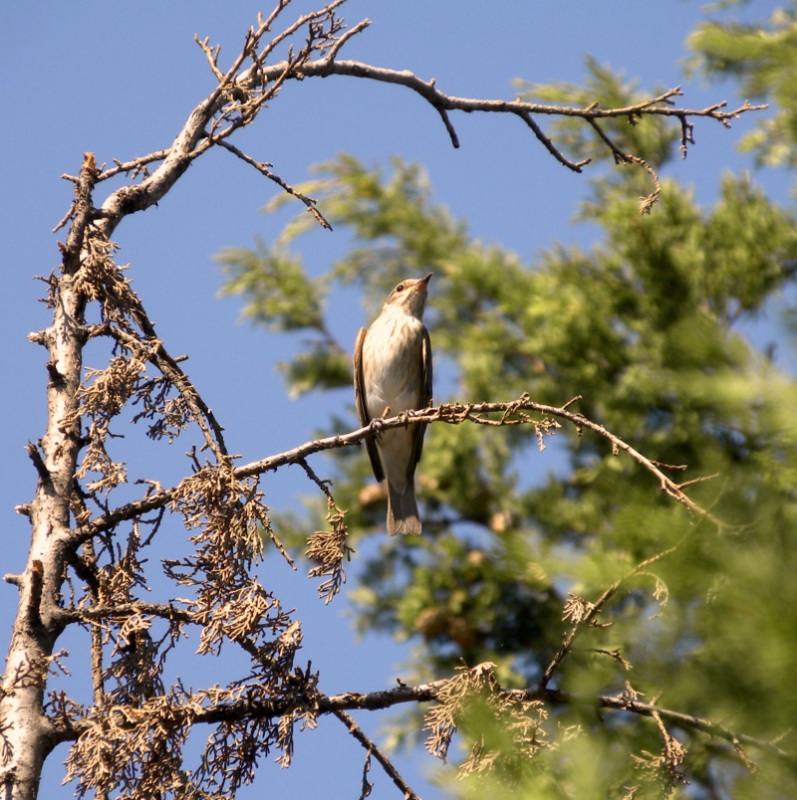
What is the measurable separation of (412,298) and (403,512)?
5.66 feet

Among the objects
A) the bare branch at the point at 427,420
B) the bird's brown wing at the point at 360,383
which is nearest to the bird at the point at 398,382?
the bird's brown wing at the point at 360,383

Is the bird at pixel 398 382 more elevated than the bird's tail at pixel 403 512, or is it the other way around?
the bird at pixel 398 382

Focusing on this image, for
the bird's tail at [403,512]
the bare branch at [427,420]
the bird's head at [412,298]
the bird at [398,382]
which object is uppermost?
the bird's head at [412,298]

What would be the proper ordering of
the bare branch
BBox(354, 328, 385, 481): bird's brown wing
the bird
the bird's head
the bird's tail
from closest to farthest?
the bare branch → the bird's tail → the bird → BBox(354, 328, 385, 481): bird's brown wing → the bird's head

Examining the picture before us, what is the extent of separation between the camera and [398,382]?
297 inches

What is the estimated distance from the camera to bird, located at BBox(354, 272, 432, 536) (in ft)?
23.4

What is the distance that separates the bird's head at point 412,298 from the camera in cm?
787

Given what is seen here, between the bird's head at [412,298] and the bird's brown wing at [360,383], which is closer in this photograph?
the bird's brown wing at [360,383]

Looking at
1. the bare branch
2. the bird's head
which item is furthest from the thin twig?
the bird's head

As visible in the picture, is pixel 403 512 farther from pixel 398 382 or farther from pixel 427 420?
pixel 427 420

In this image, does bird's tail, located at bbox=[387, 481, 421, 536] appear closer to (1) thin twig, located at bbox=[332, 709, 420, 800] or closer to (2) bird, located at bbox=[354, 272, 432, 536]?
(2) bird, located at bbox=[354, 272, 432, 536]

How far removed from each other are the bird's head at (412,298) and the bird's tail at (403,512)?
147cm

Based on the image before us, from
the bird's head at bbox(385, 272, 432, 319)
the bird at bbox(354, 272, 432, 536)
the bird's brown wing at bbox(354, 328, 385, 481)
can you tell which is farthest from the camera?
the bird's head at bbox(385, 272, 432, 319)

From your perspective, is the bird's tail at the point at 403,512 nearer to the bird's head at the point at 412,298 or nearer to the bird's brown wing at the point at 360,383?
the bird's brown wing at the point at 360,383
